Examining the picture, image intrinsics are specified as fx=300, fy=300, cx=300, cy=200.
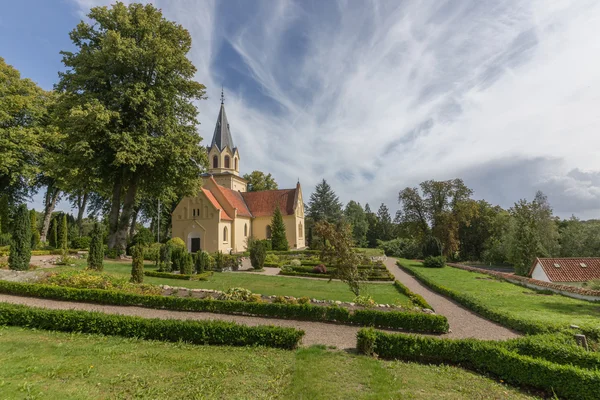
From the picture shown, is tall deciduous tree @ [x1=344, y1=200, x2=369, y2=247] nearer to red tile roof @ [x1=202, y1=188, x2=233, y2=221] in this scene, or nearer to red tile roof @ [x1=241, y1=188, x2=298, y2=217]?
red tile roof @ [x1=241, y1=188, x2=298, y2=217]

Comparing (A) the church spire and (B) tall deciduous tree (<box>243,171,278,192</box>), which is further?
(B) tall deciduous tree (<box>243,171,278,192</box>)

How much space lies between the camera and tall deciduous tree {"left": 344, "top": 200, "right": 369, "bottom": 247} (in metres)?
58.6

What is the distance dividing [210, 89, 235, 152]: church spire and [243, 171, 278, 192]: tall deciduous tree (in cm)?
1105

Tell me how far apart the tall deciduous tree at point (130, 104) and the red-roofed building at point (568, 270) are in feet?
87.5

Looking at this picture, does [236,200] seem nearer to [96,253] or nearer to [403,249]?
[96,253]

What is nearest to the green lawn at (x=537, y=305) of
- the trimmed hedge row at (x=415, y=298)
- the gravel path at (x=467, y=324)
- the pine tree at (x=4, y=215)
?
the gravel path at (x=467, y=324)

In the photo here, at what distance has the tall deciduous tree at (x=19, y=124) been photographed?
83.8ft

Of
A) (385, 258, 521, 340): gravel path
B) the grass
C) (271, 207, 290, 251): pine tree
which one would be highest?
(271, 207, 290, 251): pine tree

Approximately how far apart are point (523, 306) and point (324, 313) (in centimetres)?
982

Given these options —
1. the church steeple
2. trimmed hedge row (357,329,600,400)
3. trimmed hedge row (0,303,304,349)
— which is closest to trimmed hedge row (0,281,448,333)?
trimmed hedge row (357,329,600,400)

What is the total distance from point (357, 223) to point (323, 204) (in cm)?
1206

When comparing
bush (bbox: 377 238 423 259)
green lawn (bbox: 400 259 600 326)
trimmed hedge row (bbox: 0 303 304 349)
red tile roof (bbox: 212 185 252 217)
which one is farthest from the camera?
bush (bbox: 377 238 423 259)

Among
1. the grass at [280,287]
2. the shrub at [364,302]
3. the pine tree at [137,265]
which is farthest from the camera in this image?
the grass at [280,287]

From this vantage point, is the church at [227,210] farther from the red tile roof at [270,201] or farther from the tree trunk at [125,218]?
the tree trunk at [125,218]
